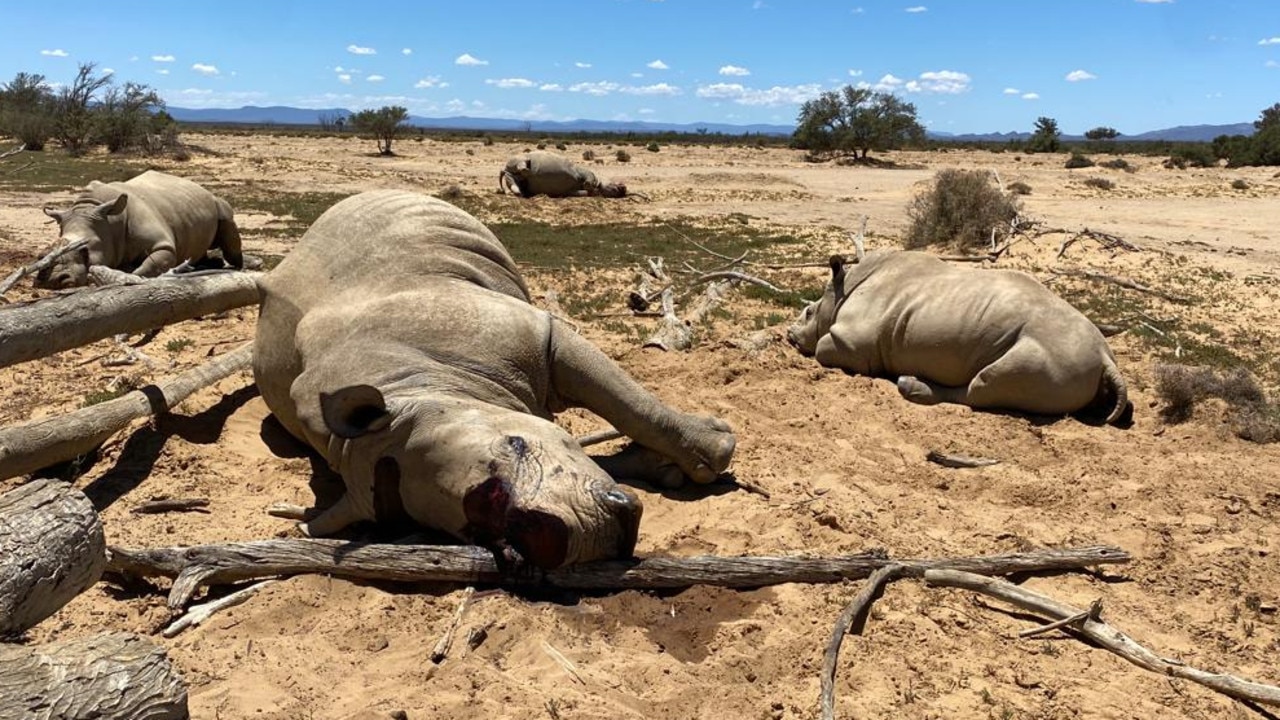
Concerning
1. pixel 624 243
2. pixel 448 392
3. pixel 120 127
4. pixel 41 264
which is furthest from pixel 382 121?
pixel 448 392

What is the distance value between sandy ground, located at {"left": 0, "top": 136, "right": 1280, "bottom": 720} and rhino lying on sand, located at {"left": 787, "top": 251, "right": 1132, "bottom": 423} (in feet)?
0.86

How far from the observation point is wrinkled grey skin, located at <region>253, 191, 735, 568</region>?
4512mm

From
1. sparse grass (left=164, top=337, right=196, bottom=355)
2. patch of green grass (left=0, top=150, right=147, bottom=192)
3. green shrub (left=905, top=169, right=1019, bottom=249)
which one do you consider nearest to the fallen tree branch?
sparse grass (left=164, top=337, right=196, bottom=355)

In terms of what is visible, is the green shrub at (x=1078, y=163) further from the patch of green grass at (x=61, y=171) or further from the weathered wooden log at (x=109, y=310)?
the weathered wooden log at (x=109, y=310)

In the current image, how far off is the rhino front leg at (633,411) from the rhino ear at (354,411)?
1354 mm

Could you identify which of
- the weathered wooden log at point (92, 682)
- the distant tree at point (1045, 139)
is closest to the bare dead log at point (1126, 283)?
the weathered wooden log at point (92, 682)

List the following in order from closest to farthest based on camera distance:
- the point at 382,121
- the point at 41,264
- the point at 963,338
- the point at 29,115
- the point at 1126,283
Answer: the point at 963,338 → the point at 41,264 → the point at 1126,283 → the point at 29,115 → the point at 382,121

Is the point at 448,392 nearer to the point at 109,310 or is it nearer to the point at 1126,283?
the point at 109,310

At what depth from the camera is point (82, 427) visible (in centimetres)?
622

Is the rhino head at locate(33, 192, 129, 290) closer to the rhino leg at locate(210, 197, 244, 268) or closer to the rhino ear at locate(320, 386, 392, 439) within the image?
the rhino leg at locate(210, 197, 244, 268)

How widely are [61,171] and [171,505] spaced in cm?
2696

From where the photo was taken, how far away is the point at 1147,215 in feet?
74.9

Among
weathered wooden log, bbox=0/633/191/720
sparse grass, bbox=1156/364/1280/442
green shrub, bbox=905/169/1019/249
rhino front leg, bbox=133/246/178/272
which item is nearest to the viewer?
weathered wooden log, bbox=0/633/191/720

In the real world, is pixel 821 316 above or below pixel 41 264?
below
